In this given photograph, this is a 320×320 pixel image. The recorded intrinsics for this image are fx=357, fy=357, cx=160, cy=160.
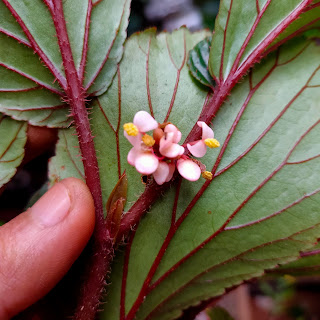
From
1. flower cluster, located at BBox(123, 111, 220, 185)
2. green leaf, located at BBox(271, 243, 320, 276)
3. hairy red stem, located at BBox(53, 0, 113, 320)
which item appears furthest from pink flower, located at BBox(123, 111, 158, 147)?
green leaf, located at BBox(271, 243, 320, 276)

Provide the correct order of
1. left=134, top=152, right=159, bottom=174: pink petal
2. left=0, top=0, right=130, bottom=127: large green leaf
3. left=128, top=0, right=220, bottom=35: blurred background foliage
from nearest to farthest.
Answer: left=134, top=152, right=159, bottom=174: pink petal < left=0, top=0, right=130, bottom=127: large green leaf < left=128, top=0, right=220, bottom=35: blurred background foliage

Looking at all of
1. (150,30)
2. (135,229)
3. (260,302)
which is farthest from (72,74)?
(260,302)

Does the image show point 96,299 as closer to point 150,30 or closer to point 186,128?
point 186,128

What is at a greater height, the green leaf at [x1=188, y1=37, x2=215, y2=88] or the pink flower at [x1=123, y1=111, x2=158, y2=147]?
the pink flower at [x1=123, y1=111, x2=158, y2=147]

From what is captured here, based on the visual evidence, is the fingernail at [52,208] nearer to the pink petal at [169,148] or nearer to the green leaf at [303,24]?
the pink petal at [169,148]

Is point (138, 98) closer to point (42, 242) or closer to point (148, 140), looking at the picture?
point (148, 140)

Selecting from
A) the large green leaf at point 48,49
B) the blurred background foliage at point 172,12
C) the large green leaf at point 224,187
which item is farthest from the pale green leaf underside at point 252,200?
the blurred background foliage at point 172,12

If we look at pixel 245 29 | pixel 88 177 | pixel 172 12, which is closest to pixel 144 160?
pixel 88 177

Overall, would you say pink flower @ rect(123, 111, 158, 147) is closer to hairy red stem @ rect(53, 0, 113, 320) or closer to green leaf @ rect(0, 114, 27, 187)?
hairy red stem @ rect(53, 0, 113, 320)
